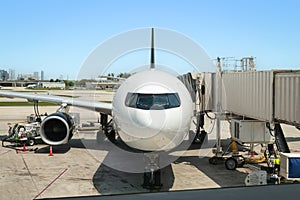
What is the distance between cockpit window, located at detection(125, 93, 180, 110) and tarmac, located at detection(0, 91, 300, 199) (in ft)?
9.02

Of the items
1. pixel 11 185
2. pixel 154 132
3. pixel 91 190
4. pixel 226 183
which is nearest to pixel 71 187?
pixel 91 190

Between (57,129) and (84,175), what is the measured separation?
443 cm

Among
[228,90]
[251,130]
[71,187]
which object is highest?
[228,90]

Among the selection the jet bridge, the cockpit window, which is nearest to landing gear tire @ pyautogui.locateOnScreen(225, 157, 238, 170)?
the jet bridge

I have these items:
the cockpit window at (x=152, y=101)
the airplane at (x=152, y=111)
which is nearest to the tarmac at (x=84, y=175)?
the airplane at (x=152, y=111)

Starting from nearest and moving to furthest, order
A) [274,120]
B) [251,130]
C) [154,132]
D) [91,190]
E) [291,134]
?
[154,132]
[91,190]
[274,120]
[251,130]
[291,134]

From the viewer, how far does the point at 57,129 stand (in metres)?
15.9

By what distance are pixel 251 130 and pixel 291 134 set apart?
41.0 ft

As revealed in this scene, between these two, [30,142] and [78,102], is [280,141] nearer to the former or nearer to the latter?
[78,102]

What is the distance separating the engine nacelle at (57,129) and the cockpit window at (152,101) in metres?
7.30

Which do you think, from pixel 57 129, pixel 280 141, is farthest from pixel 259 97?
pixel 57 129

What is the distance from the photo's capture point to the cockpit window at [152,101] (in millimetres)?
8781

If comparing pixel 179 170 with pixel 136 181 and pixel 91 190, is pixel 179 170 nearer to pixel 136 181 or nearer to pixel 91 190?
pixel 136 181

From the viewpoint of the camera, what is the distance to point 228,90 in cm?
1500
